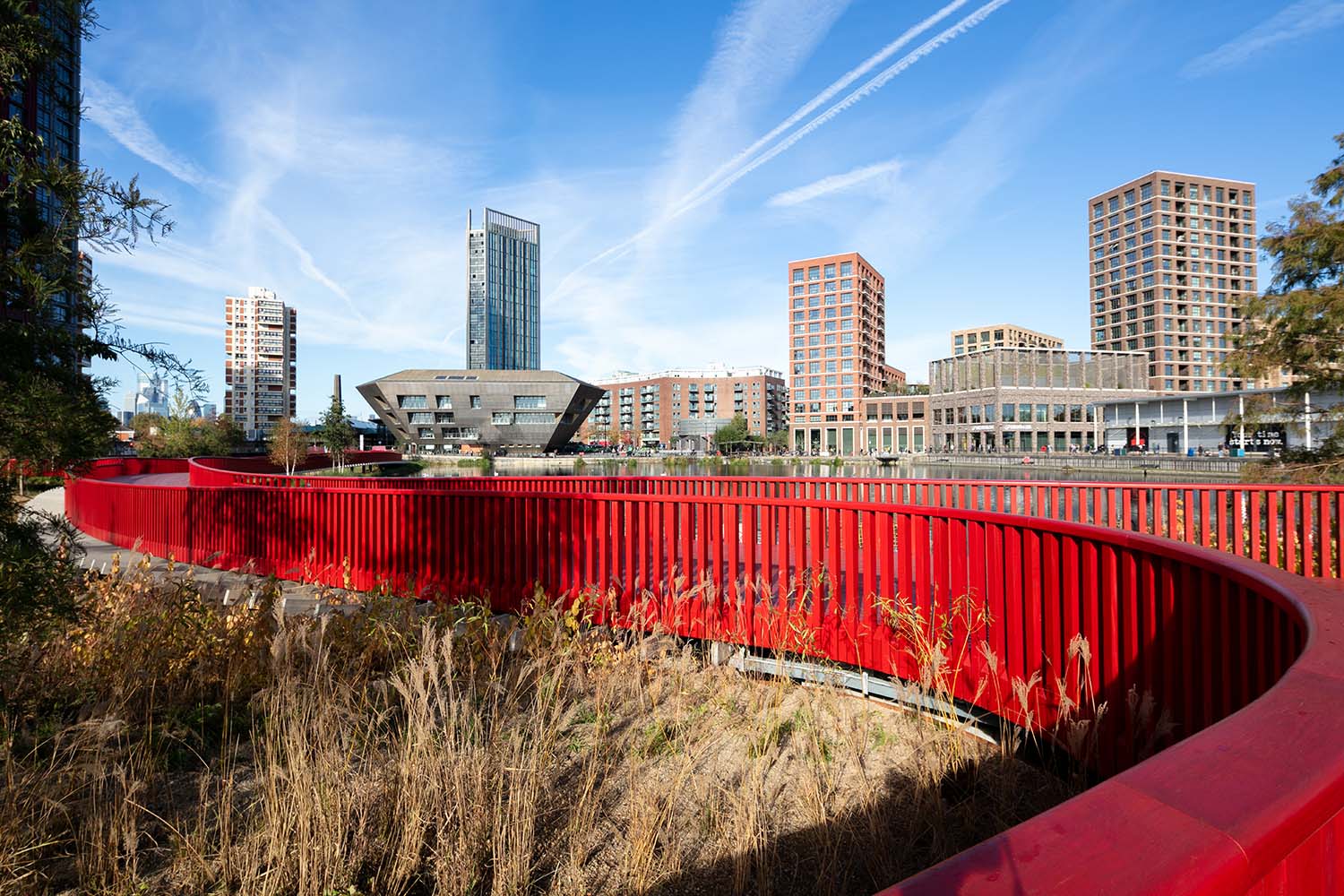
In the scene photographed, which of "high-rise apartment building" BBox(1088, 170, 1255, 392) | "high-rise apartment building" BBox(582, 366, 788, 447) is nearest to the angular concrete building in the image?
"high-rise apartment building" BBox(582, 366, 788, 447)

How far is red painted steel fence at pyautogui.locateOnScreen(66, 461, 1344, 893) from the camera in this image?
2.61ft

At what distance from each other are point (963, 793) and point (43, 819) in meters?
4.48

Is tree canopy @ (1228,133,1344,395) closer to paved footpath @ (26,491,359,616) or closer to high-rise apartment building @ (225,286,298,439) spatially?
paved footpath @ (26,491,359,616)

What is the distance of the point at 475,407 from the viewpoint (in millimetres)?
A: 96312

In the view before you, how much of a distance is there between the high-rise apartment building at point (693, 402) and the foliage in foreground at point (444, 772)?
151 meters

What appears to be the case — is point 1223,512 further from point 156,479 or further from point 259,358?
point 259,358

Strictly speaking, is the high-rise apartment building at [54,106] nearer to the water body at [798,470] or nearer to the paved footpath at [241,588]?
the paved footpath at [241,588]

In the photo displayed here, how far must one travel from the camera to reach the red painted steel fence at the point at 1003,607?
79 centimetres

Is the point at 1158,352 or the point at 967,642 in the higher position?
the point at 1158,352

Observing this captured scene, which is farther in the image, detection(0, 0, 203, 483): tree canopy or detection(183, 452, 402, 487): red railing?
detection(183, 452, 402, 487): red railing

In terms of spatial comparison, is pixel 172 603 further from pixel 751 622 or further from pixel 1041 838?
pixel 1041 838

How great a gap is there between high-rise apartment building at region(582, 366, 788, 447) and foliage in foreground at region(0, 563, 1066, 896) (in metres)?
151

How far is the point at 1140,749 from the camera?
335 cm

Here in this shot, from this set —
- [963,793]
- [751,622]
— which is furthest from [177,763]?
[963,793]
